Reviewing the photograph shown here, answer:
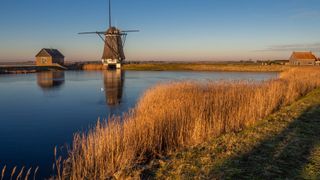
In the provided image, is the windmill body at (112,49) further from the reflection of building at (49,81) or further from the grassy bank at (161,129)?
the grassy bank at (161,129)

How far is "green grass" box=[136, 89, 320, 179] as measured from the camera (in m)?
5.38

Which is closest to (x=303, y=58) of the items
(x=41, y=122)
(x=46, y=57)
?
(x=46, y=57)

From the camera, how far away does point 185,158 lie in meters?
6.50

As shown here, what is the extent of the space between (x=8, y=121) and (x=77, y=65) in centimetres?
5732

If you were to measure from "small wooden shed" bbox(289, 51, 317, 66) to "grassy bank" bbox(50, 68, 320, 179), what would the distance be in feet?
197

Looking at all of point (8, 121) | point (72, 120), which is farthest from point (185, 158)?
point (8, 121)

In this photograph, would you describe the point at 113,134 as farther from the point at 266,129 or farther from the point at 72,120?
the point at 72,120

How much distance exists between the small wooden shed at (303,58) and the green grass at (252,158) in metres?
66.3

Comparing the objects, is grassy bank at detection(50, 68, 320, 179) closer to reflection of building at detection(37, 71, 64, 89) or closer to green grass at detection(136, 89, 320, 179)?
green grass at detection(136, 89, 320, 179)

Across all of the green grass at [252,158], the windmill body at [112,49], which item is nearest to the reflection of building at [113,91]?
the green grass at [252,158]

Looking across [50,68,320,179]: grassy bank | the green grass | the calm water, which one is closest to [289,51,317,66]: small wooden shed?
the calm water

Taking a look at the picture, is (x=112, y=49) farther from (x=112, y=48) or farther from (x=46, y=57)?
(x=46, y=57)

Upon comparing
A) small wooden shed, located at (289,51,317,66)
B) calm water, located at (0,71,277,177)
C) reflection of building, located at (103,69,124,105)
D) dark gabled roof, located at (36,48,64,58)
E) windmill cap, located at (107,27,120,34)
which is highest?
windmill cap, located at (107,27,120,34)

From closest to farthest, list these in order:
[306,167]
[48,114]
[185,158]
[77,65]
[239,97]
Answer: [306,167], [185,158], [239,97], [48,114], [77,65]
